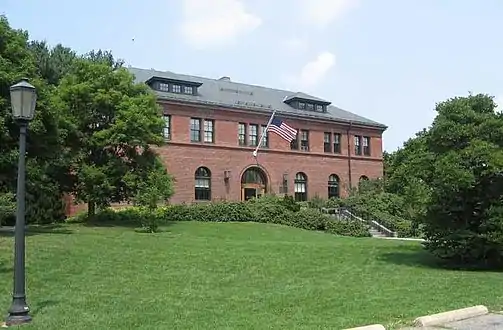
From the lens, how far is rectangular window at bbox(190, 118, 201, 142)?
42.4m

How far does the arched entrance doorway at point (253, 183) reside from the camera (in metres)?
44.5

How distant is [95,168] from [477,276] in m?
19.2

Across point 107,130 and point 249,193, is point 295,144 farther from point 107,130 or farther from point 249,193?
point 107,130

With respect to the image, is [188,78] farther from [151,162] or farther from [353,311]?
[353,311]

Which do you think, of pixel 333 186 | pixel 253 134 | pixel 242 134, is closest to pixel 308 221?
pixel 242 134

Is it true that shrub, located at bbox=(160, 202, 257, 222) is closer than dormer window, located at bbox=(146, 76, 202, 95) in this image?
Yes

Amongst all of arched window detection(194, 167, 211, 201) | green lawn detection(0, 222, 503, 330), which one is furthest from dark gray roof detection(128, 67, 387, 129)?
green lawn detection(0, 222, 503, 330)

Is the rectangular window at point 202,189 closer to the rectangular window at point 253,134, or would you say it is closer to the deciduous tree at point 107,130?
the rectangular window at point 253,134

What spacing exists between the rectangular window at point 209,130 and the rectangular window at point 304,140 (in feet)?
26.4

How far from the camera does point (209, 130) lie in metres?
43.3

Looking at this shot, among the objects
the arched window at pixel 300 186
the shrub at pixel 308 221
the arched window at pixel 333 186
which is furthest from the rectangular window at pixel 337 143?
the shrub at pixel 308 221

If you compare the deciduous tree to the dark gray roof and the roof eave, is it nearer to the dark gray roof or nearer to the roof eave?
the roof eave

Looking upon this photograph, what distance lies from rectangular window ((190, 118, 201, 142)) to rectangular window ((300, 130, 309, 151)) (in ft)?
30.0

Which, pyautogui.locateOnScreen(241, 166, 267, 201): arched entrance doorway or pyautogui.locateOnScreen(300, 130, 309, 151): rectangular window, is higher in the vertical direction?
pyautogui.locateOnScreen(300, 130, 309, 151): rectangular window
